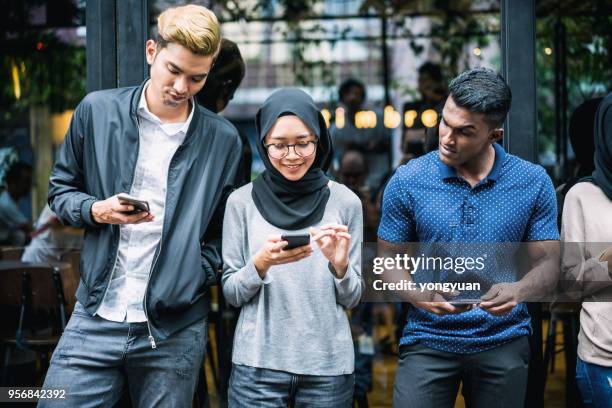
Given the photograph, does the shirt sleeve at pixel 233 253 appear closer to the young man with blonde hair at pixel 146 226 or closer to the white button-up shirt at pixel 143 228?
the young man with blonde hair at pixel 146 226

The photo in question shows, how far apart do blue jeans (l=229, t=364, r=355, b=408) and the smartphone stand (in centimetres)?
64

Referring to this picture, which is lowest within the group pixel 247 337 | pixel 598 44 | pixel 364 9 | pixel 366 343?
pixel 366 343

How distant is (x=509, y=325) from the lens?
2.68 metres

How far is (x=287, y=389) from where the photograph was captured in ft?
8.66

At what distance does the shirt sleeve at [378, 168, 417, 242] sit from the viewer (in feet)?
8.98

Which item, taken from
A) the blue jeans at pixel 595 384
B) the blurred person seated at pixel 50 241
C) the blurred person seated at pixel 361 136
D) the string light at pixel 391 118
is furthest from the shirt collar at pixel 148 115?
the string light at pixel 391 118

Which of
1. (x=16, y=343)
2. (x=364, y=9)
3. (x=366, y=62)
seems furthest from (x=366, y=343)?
(x=366, y=62)

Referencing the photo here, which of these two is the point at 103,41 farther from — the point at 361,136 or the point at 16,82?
the point at 361,136

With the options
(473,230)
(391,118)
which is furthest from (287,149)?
(391,118)

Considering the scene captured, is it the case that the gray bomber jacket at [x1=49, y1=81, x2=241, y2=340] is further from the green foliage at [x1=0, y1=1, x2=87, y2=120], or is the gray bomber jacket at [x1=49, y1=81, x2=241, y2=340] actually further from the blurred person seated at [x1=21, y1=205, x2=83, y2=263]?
the green foliage at [x1=0, y1=1, x2=87, y2=120]

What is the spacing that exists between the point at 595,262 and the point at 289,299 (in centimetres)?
110

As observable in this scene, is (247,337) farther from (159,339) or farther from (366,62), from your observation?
(366,62)

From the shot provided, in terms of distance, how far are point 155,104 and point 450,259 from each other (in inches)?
45.7

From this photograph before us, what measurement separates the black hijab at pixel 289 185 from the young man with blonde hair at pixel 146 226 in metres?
0.21
